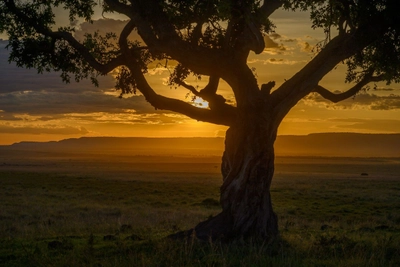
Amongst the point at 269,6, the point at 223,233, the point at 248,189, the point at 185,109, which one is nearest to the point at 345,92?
the point at 269,6

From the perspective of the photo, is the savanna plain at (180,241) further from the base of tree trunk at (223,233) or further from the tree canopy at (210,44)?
the tree canopy at (210,44)

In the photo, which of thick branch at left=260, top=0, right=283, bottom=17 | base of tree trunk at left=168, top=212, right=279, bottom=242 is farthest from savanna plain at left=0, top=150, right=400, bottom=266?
thick branch at left=260, top=0, right=283, bottom=17

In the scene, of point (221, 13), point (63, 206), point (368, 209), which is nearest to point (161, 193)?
point (63, 206)

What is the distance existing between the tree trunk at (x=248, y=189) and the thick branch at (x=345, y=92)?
394cm

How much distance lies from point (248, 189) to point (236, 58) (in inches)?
156

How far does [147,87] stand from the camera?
53.2 ft

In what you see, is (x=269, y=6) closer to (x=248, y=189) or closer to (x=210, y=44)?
(x=210, y=44)

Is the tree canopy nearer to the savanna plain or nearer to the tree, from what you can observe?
the tree

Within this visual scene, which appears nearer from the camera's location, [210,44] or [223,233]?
[223,233]

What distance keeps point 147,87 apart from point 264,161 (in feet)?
15.0

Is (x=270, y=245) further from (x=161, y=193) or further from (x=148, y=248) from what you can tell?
(x=161, y=193)

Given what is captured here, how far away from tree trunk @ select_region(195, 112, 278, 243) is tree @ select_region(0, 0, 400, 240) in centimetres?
3

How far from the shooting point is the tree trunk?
46.6ft

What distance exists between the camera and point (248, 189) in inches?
561
